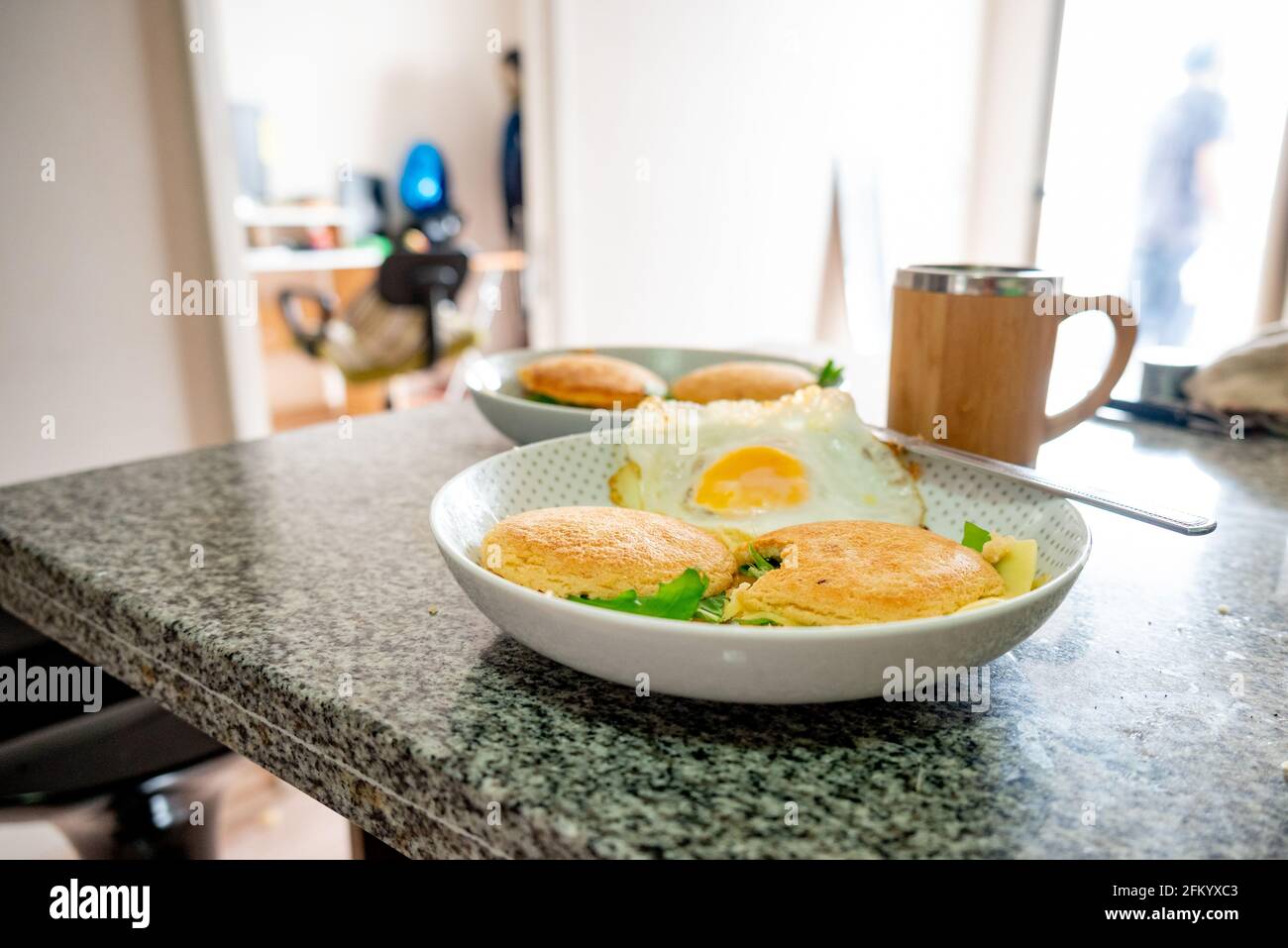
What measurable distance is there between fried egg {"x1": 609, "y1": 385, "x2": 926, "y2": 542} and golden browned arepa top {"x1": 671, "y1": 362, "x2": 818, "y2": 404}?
0.21m

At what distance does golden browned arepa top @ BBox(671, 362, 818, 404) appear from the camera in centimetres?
95

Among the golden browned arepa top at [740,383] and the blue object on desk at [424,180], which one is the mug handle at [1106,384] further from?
the blue object on desk at [424,180]

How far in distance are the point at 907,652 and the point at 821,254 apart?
412 centimetres

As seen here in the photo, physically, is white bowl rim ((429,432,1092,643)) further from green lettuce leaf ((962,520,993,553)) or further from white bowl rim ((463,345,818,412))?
white bowl rim ((463,345,818,412))

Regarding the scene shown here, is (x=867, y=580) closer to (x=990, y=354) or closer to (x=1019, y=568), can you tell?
(x=1019, y=568)

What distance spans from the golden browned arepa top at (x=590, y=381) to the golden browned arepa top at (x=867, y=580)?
0.45 m

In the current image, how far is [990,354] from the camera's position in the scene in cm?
79

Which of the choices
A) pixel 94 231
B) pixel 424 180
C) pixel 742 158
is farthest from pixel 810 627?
pixel 424 180

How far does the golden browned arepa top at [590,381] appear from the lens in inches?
37.2

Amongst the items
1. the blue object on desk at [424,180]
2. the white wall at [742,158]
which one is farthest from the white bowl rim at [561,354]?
the blue object on desk at [424,180]

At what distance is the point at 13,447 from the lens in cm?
183

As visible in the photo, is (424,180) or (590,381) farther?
(424,180)

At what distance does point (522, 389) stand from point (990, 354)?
536 millimetres

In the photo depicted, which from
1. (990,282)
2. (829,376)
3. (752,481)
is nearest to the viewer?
(752,481)
